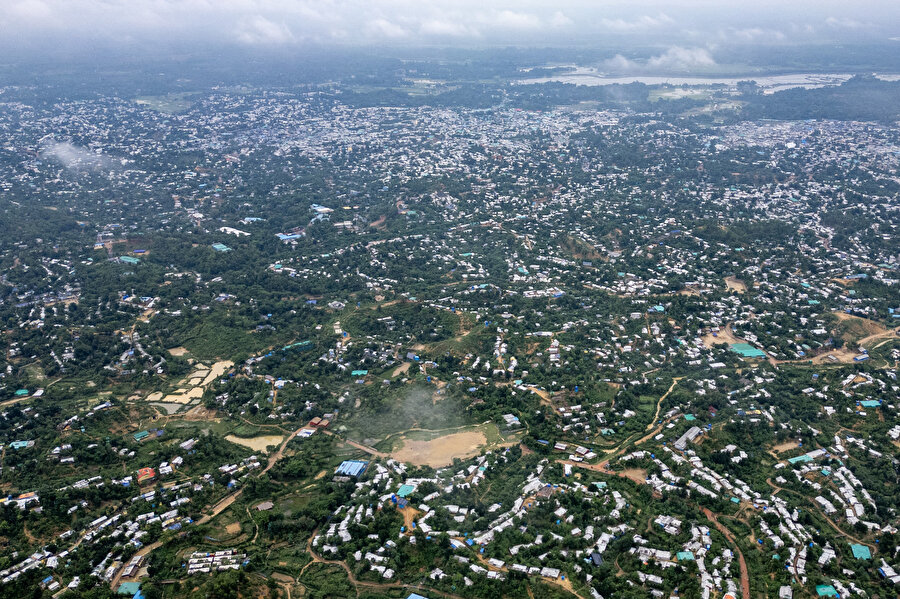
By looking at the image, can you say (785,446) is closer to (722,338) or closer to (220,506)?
(722,338)

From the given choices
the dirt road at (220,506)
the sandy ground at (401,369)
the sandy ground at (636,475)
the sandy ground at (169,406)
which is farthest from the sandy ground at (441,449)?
the sandy ground at (169,406)

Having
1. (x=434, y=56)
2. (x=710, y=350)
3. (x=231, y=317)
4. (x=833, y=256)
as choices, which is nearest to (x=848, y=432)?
(x=710, y=350)

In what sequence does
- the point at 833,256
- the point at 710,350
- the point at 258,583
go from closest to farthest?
1. the point at 258,583
2. the point at 710,350
3. the point at 833,256

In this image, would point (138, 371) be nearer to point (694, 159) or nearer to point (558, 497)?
point (558, 497)

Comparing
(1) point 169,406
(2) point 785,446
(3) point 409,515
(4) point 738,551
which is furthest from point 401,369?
(2) point 785,446

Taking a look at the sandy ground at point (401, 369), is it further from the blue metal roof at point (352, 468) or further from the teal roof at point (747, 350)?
the teal roof at point (747, 350)

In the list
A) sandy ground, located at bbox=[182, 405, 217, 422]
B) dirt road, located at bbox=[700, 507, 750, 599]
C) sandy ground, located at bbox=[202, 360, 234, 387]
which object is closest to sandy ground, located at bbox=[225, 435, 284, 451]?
sandy ground, located at bbox=[182, 405, 217, 422]
